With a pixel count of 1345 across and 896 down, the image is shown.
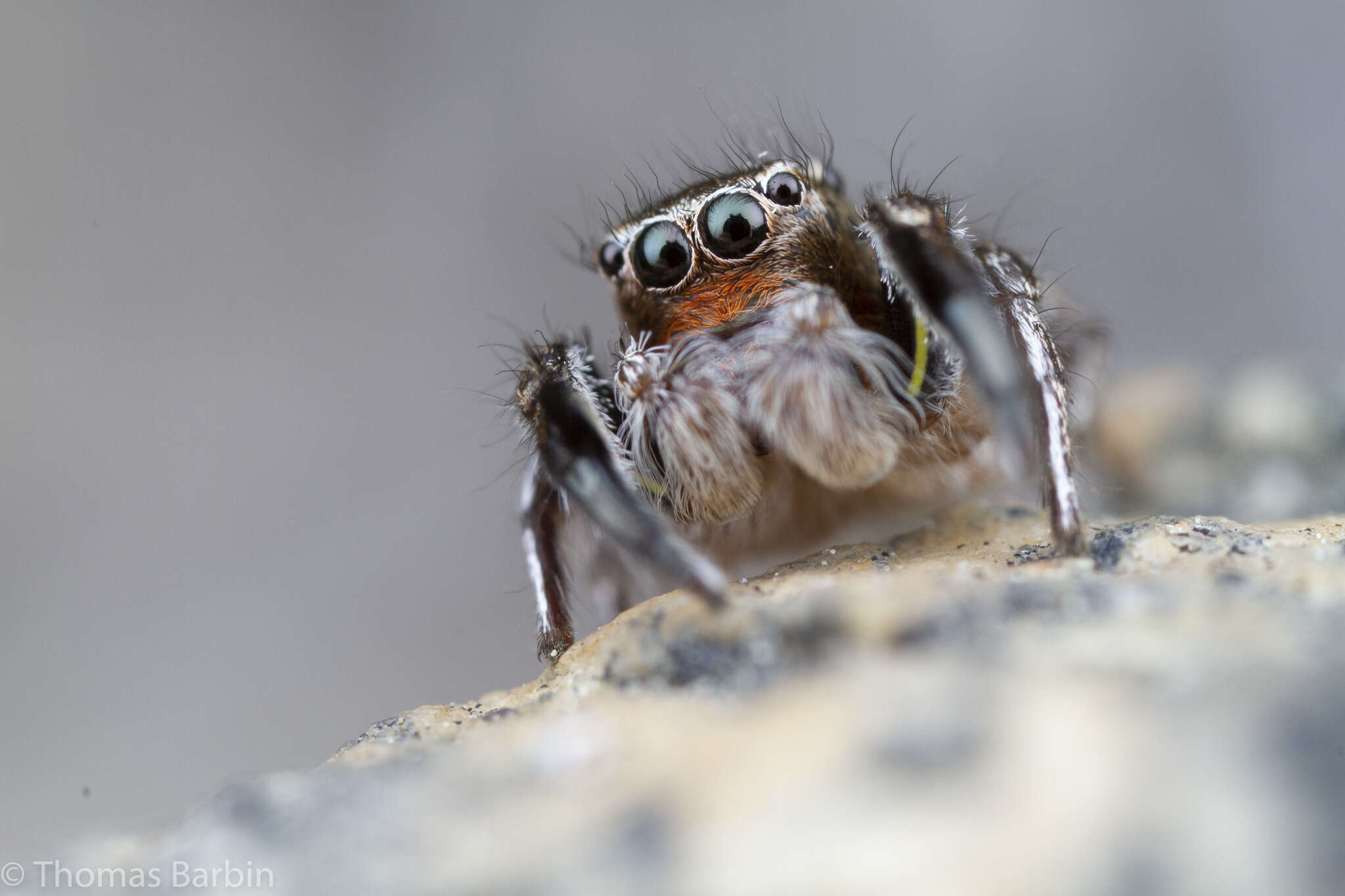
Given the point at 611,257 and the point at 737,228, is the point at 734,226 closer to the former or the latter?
the point at 737,228

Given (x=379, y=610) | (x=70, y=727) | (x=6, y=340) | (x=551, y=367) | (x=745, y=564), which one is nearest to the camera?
(x=551, y=367)

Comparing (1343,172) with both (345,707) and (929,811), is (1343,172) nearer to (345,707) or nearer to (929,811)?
(929,811)

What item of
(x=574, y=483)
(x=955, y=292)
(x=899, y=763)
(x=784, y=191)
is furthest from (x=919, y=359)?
(x=899, y=763)

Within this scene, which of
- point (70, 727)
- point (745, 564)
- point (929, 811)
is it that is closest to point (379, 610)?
point (70, 727)

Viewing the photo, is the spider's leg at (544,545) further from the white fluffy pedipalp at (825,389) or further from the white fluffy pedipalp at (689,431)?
the white fluffy pedipalp at (825,389)

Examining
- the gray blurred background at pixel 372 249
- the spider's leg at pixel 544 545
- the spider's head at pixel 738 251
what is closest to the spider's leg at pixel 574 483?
the spider's leg at pixel 544 545

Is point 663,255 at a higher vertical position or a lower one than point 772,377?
higher
